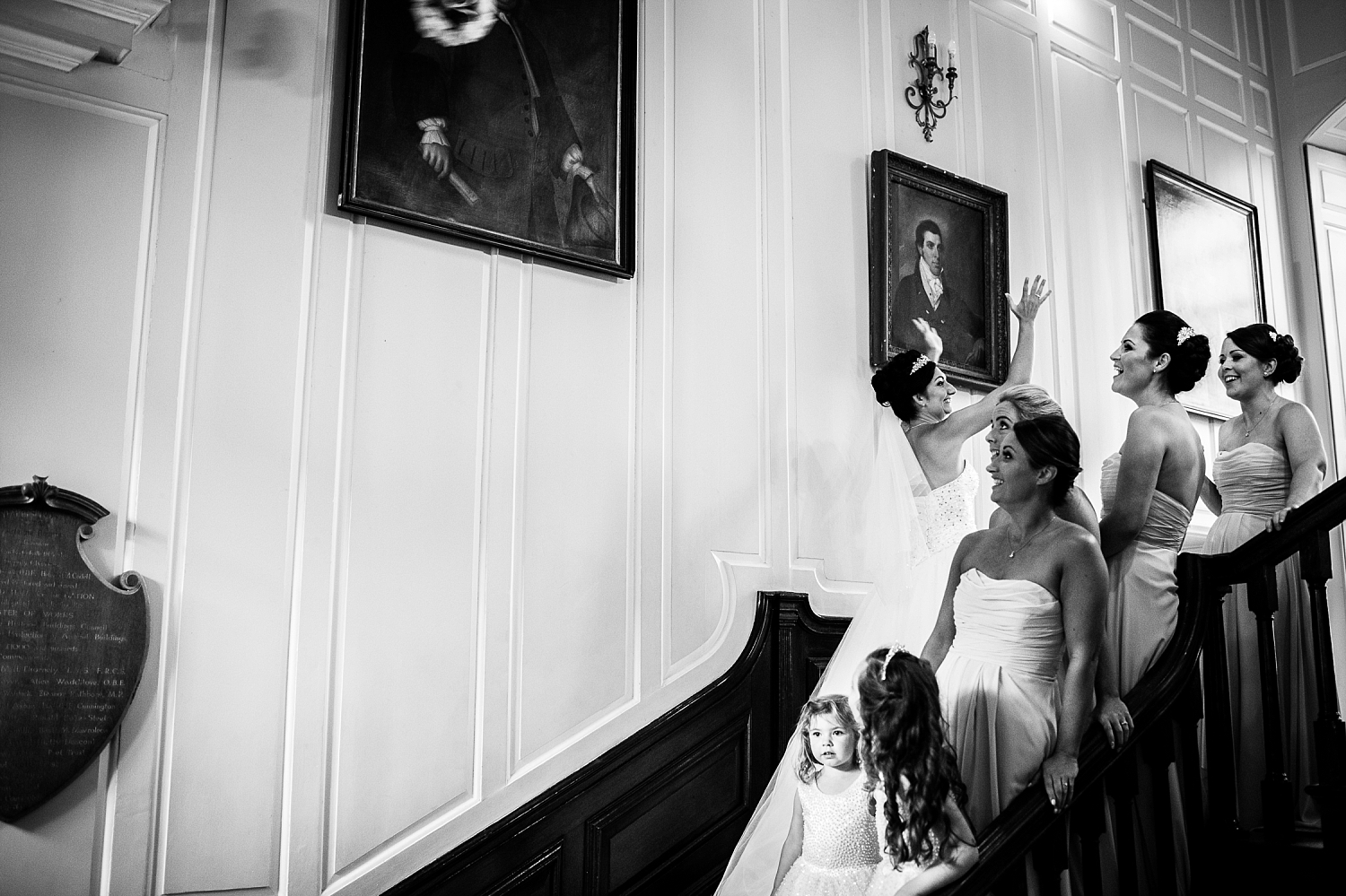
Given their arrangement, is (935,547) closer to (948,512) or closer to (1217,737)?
(948,512)

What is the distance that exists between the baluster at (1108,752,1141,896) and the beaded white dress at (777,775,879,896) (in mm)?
686

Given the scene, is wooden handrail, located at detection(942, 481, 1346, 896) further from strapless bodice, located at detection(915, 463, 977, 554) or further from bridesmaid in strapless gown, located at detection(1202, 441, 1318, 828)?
strapless bodice, located at detection(915, 463, 977, 554)

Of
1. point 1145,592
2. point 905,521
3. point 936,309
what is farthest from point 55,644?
point 936,309

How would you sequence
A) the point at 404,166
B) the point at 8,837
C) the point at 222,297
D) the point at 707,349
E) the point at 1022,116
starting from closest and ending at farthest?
the point at 8,837 < the point at 222,297 < the point at 404,166 < the point at 707,349 < the point at 1022,116

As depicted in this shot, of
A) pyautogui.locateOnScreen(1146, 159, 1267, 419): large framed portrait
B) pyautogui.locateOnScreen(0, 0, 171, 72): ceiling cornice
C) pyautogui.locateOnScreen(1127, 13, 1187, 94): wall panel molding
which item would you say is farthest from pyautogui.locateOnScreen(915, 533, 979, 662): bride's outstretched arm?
pyautogui.locateOnScreen(1127, 13, 1187, 94): wall panel molding

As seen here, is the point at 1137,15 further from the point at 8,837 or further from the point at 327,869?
the point at 8,837

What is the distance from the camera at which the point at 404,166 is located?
162 inches

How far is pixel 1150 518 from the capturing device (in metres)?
4.03

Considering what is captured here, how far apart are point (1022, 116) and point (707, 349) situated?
2.80 metres

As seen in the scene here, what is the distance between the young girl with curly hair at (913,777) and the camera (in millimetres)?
2992

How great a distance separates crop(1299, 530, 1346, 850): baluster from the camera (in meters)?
3.30

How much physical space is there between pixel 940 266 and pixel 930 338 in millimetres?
405

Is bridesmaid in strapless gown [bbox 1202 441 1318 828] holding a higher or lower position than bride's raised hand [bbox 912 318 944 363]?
lower

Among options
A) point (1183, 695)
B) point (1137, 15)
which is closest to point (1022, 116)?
point (1137, 15)
